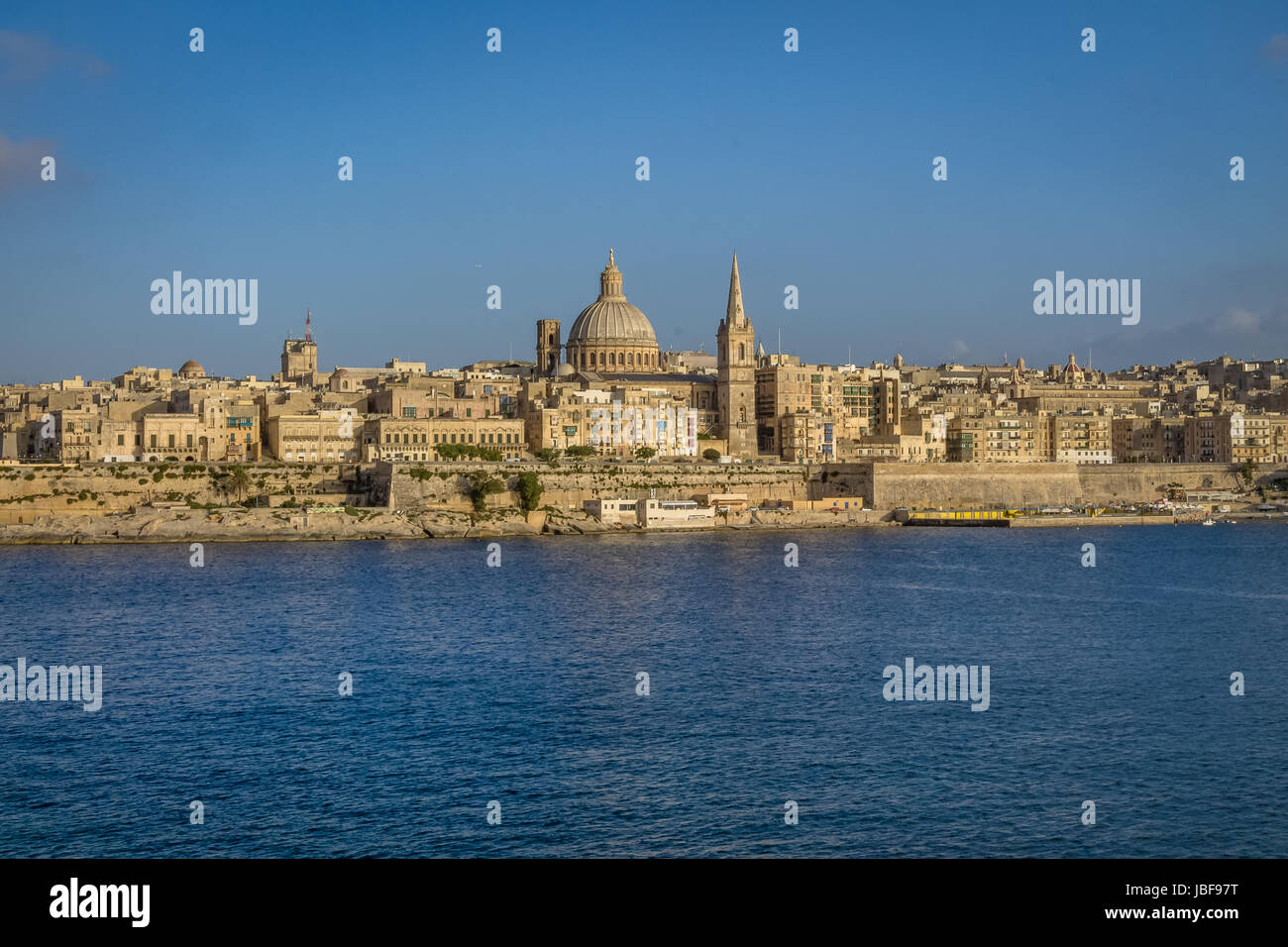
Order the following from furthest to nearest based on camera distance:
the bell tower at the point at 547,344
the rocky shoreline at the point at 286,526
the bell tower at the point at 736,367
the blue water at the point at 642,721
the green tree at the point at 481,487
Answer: the bell tower at the point at 547,344 → the bell tower at the point at 736,367 → the green tree at the point at 481,487 → the rocky shoreline at the point at 286,526 → the blue water at the point at 642,721

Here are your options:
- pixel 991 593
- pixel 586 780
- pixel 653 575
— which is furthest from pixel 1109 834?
pixel 653 575

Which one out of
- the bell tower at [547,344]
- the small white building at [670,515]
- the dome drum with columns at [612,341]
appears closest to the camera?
the small white building at [670,515]

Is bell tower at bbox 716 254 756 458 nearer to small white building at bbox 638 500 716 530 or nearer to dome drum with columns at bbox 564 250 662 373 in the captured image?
dome drum with columns at bbox 564 250 662 373

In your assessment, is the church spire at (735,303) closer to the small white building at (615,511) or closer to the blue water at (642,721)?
the small white building at (615,511)

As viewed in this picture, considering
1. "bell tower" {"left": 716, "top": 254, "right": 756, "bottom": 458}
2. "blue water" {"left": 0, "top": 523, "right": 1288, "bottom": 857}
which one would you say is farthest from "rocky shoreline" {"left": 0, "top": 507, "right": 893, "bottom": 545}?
"bell tower" {"left": 716, "top": 254, "right": 756, "bottom": 458}

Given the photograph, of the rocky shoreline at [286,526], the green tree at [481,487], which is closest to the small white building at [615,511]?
the rocky shoreline at [286,526]

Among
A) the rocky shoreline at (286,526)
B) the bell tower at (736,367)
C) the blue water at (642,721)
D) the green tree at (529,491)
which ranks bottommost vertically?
the blue water at (642,721)

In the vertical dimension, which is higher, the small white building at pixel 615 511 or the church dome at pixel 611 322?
the church dome at pixel 611 322

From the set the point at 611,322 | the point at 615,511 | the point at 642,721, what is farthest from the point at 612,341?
the point at 642,721
